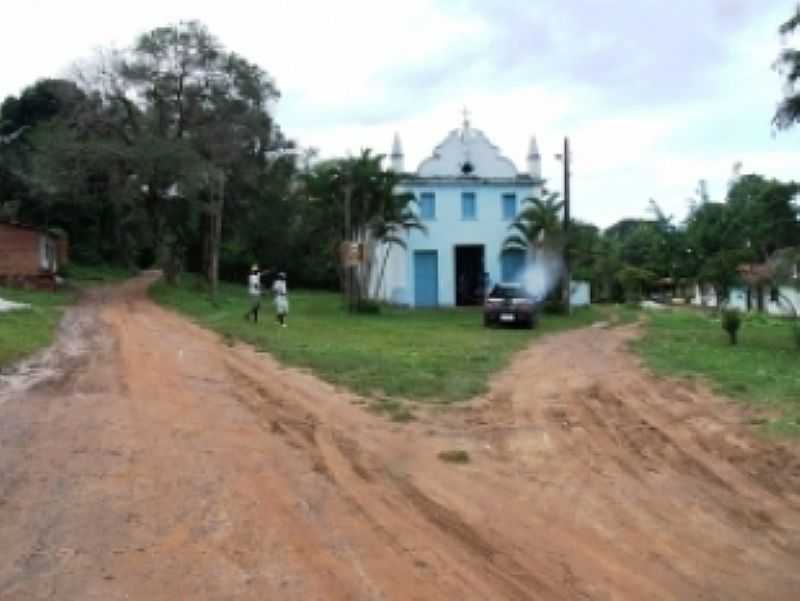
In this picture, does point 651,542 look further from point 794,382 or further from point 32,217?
point 32,217

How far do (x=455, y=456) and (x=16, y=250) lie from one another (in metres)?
33.3

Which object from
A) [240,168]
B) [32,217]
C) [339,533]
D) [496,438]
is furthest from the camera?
[32,217]

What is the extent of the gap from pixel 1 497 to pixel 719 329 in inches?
1034

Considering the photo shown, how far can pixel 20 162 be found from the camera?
50250mm

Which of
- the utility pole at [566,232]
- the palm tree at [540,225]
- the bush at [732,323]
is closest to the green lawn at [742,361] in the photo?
the bush at [732,323]

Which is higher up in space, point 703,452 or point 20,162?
point 20,162

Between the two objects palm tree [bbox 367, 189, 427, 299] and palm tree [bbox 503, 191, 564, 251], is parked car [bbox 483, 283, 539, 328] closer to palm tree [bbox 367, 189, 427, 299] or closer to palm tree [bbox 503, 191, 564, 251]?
palm tree [bbox 367, 189, 427, 299]

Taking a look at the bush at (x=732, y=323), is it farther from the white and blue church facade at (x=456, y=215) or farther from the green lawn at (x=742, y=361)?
the white and blue church facade at (x=456, y=215)

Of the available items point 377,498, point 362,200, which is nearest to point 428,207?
point 362,200

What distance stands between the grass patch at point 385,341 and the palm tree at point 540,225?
334cm

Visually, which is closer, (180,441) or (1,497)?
(1,497)

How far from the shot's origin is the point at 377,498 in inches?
308

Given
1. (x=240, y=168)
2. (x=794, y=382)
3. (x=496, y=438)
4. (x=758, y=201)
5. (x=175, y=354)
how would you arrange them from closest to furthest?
(x=496, y=438) < (x=794, y=382) < (x=175, y=354) < (x=240, y=168) < (x=758, y=201)

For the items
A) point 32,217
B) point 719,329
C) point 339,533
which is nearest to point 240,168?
point 32,217
